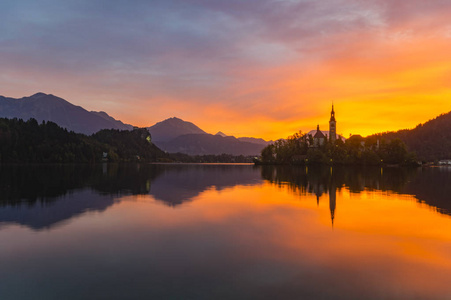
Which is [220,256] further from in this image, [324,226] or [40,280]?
[324,226]

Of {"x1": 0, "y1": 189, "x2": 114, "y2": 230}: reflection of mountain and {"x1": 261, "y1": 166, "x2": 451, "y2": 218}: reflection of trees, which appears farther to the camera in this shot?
{"x1": 261, "y1": 166, "x2": 451, "y2": 218}: reflection of trees

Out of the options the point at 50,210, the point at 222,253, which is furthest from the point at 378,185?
the point at 50,210

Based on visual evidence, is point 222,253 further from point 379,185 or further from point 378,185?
point 379,185

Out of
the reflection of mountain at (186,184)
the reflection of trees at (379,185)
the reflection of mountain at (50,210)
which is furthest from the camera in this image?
the reflection of mountain at (186,184)

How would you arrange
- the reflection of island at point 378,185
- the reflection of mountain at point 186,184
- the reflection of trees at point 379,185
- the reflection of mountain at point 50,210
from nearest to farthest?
the reflection of mountain at point 50,210, the reflection of island at point 378,185, the reflection of trees at point 379,185, the reflection of mountain at point 186,184

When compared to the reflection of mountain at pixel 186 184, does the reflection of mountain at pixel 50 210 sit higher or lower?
higher

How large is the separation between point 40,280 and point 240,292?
8.58 m

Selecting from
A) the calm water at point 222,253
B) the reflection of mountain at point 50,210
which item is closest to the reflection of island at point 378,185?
the calm water at point 222,253

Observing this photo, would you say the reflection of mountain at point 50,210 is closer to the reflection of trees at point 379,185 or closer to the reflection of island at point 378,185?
the reflection of island at point 378,185

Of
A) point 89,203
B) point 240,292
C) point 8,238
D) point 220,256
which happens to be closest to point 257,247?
point 220,256

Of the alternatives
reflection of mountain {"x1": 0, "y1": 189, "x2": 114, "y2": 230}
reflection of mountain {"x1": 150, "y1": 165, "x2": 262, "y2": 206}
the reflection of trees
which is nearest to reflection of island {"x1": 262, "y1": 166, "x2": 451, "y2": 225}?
the reflection of trees

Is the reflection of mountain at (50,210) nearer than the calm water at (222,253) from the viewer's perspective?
No

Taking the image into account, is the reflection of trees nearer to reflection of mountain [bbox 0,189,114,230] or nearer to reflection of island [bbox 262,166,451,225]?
reflection of island [bbox 262,166,451,225]

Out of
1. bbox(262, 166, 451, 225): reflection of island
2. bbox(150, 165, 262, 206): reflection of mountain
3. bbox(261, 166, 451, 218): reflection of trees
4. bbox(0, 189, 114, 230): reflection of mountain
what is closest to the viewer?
bbox(0, 189, 114, 230): reflection of mountain
